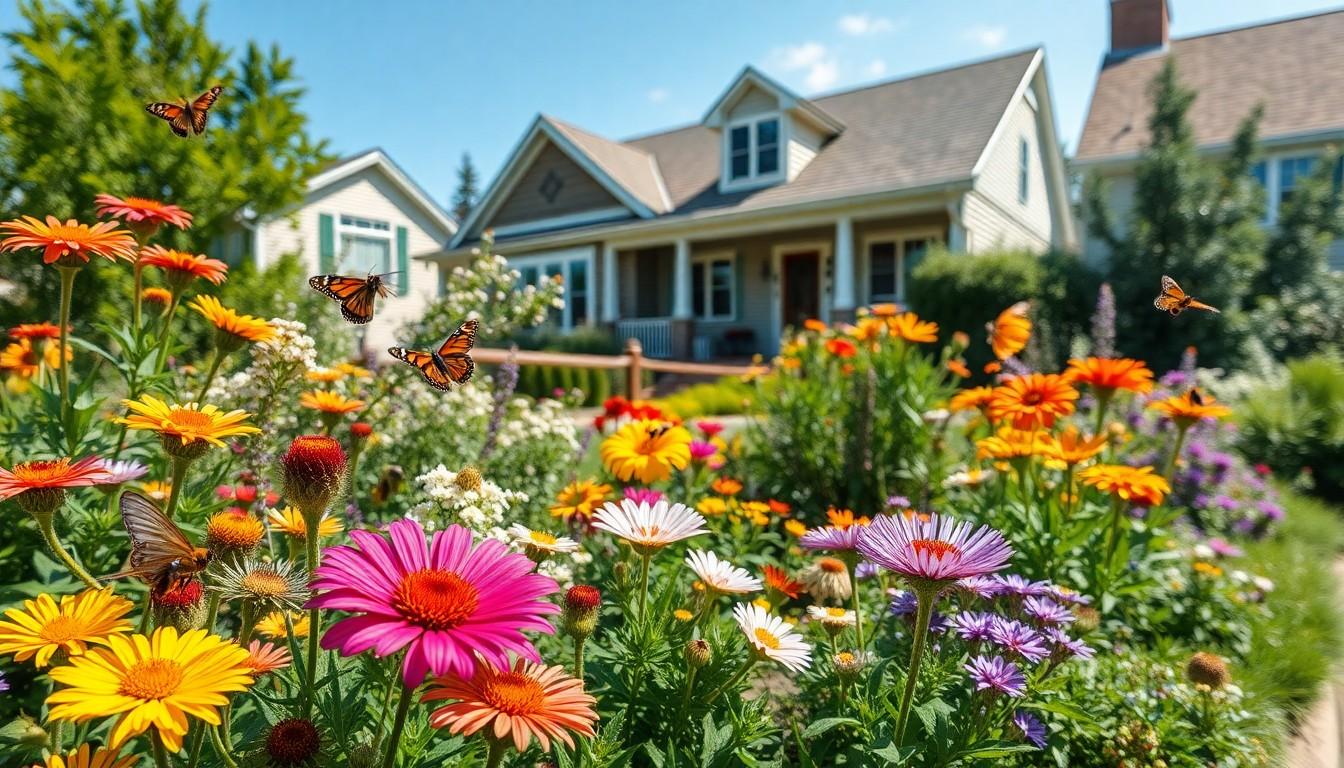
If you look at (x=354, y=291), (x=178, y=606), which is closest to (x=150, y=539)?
(x=178, y=606)

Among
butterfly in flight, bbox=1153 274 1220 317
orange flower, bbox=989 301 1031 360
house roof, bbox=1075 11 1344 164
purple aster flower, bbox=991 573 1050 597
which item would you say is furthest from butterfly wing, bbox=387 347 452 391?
house roof, bbox=1075 11 1344 164

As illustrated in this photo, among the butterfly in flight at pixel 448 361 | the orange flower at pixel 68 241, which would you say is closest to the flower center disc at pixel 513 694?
the butterfly in flight at pixel 448 361

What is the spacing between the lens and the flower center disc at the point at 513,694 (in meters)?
0.81

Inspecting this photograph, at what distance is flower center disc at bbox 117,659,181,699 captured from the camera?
2.50ft

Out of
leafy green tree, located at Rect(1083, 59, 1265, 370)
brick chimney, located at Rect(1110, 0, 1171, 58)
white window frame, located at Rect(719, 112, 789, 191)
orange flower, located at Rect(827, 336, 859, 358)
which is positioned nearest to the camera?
orange flower, located at Rect(827, 336, 859, 358)

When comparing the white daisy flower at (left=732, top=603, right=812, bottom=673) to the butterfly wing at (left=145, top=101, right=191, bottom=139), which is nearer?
the white daisy flower at (left=732, top=603, right=812, bottom=673)

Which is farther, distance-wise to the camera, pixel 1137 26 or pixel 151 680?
pixel 1137 26

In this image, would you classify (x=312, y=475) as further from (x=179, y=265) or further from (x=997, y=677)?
(x=997, y=677)

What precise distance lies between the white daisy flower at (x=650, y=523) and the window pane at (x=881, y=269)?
1379cm

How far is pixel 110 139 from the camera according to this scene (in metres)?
7.21

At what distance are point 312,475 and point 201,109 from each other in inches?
57.2

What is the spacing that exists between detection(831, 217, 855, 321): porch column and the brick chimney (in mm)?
10088

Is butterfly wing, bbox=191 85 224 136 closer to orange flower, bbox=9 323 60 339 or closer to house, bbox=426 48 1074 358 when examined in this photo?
orange flower, bbox=9 323 60 339

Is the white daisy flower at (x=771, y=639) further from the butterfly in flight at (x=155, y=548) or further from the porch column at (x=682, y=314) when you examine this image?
the porch column at (x=682, y=314)
